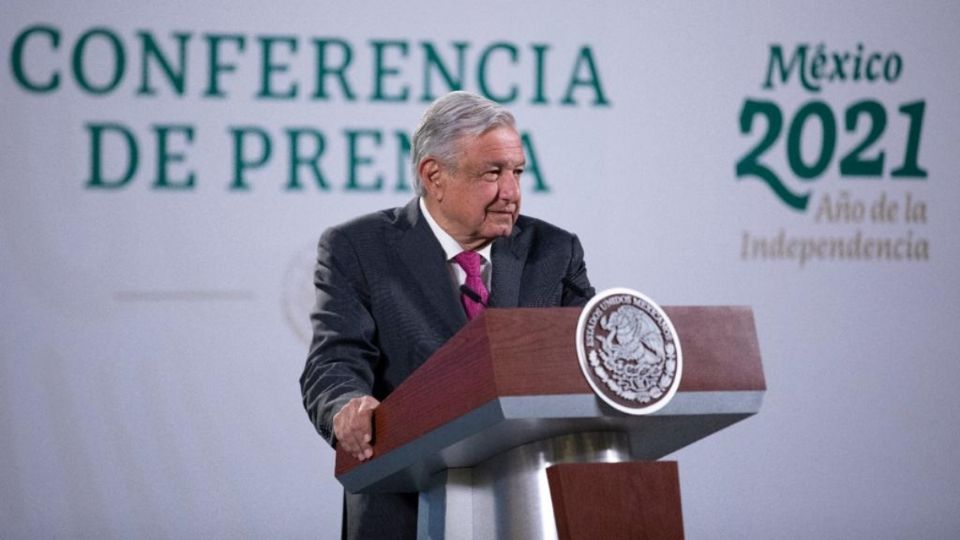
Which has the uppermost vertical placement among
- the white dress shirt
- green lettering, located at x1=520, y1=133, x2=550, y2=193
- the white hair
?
green lettering, located at x1=520, y1=133, x2=550, y2=193

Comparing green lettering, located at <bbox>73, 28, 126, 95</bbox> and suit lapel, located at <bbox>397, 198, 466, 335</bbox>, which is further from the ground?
green lettering, located at <bbox>73, 28, 126, 95</bbox>

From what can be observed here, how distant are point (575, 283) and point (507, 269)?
14cm

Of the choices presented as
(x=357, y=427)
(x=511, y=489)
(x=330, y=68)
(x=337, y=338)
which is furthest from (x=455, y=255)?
(x=330, y=68)

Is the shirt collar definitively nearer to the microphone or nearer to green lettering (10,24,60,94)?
the microphone

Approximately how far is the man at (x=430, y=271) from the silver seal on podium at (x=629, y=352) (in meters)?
0.57

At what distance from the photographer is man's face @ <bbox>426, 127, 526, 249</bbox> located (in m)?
2.01

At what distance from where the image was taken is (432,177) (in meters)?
2.13

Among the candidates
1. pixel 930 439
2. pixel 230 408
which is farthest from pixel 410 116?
pixel 930 439

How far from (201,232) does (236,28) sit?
596mm

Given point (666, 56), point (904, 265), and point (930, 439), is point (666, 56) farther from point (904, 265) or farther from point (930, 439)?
point (930, 439)

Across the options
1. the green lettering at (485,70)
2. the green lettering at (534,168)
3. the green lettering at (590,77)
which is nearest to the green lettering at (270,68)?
the green lettering at (485,70)

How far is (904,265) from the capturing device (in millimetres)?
4223

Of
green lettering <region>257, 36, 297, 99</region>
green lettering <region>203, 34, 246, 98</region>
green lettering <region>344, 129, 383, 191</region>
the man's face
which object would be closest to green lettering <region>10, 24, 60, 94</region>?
green lettering <region>203, 34, 246, 98</region>

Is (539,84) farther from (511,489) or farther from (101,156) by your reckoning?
(511,489)
